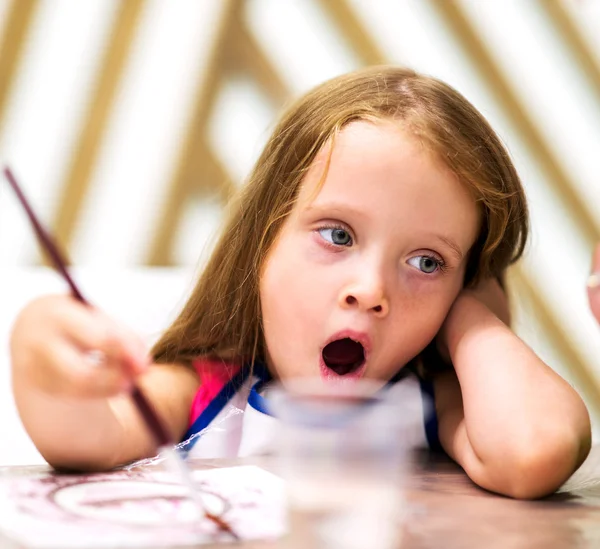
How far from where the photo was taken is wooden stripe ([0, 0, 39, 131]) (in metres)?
1.54

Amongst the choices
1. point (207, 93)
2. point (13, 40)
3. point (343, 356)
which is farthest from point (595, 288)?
point (13, 40)

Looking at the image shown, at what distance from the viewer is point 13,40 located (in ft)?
5.07

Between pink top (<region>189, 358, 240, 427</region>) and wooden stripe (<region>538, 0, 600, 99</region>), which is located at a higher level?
wooden stripe (<region>538, 0, 600, 99</region>)

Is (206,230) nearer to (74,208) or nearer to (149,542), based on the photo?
(74,208)

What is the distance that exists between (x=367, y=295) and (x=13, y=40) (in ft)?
3.83

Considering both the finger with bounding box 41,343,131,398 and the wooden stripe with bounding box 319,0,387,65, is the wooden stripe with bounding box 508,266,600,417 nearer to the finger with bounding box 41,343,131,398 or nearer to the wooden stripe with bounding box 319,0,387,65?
the wooden stripe with bounding box 319,0,387,65

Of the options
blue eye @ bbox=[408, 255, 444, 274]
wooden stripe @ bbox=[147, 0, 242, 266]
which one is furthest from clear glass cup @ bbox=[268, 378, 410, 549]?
wooden stripe @ bbox=[147, 0, 242, 266]

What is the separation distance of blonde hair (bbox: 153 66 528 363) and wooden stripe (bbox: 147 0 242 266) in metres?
0.83

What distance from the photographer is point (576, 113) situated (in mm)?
1783

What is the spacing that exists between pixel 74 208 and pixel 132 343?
128cm

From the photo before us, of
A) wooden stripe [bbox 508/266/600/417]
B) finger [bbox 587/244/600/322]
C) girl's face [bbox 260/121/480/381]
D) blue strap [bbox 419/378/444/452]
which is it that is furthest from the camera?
wooden stripe [bbox 508/266/600/417]

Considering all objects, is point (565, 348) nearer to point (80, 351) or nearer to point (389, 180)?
point (389, 180)

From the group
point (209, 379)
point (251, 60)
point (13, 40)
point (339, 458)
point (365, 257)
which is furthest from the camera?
point (251, 60)

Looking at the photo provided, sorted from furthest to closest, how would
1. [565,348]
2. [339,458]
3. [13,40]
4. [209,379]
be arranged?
1. [565,348]
2. [13,40]
3. [209,379]
4. [339,458]
